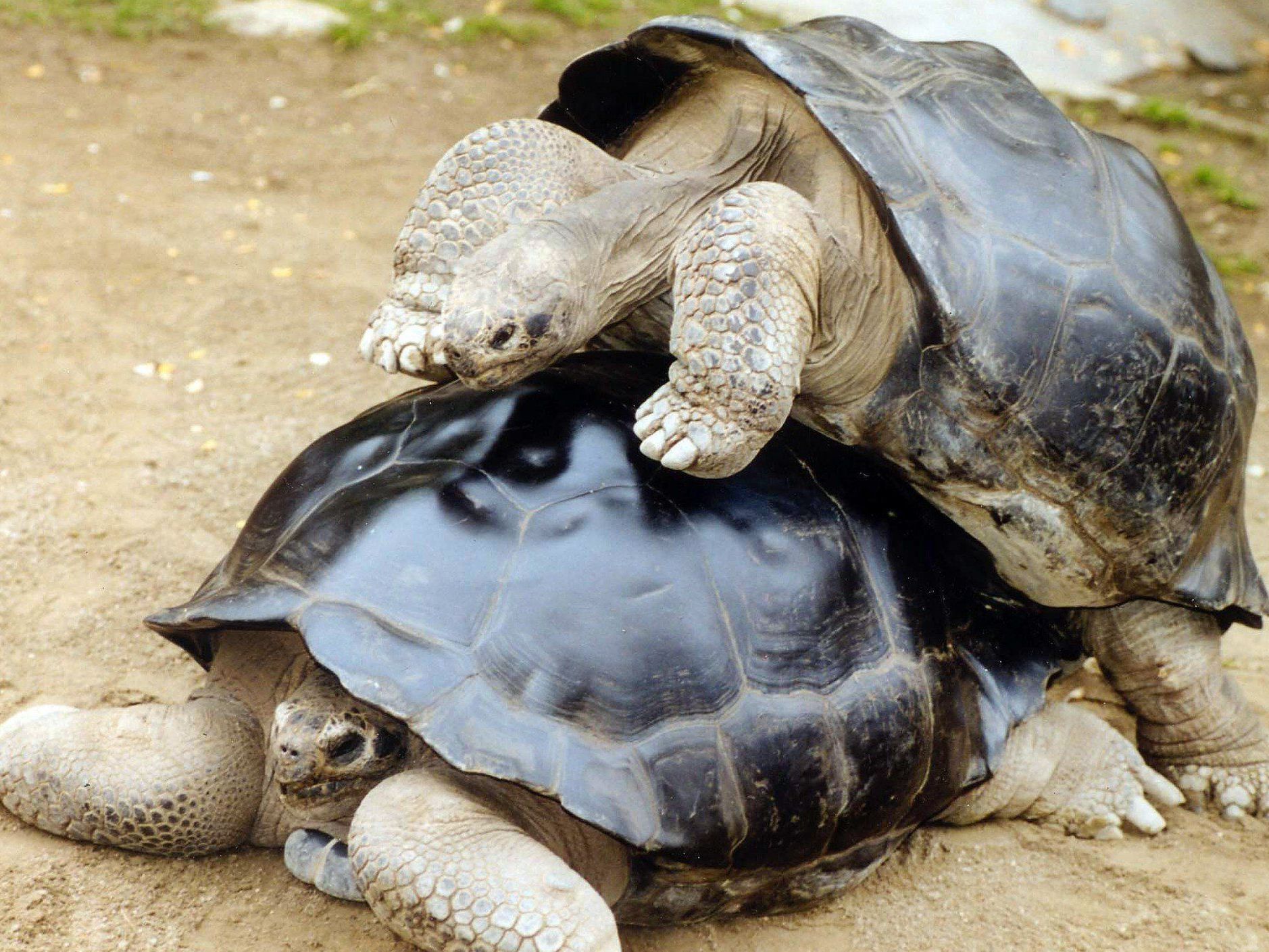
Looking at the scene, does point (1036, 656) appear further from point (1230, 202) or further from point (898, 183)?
point (1230, 202)

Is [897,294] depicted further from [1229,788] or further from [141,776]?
[141,776]

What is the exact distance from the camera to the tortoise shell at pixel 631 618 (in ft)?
8.20

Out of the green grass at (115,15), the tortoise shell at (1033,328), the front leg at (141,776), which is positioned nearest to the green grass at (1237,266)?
the tortoise shell at (1033,328)

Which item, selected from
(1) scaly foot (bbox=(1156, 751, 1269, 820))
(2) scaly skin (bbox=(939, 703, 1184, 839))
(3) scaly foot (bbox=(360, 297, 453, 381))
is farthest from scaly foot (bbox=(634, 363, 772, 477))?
(1) scaly foot (bbox=(1156, 751, 1269, 820))

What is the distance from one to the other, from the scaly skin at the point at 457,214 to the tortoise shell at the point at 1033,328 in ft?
1.53

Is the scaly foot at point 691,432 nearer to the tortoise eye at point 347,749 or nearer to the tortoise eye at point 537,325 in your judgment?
the tortoise eye at point 537,325

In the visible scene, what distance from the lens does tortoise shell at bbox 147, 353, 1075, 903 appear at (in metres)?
2.50

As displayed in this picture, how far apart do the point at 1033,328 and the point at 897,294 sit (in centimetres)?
30

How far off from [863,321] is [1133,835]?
5.12 feet

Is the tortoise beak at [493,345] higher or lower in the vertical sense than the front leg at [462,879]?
higher

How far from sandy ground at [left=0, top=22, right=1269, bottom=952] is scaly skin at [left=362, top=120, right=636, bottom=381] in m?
1.14

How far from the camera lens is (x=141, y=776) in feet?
8.97

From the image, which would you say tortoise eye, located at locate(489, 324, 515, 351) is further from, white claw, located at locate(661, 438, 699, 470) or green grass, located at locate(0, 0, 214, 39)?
green grass, located at locate(0, 0, 214, 39)

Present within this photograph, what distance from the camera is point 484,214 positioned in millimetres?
2957
